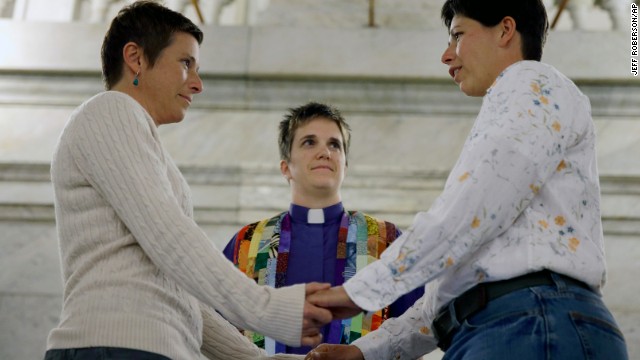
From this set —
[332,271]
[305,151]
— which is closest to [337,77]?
[305,151]

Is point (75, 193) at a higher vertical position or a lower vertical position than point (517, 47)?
lower

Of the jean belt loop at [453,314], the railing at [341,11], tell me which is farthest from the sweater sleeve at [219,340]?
the railing at [341,11]

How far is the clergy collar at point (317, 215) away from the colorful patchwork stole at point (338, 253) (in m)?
0.05

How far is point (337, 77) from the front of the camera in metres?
6.04

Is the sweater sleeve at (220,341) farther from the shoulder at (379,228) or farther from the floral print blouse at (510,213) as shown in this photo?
the shoulder at (379,228)

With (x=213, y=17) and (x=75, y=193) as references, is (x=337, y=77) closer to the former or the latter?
(x=213, y=17)

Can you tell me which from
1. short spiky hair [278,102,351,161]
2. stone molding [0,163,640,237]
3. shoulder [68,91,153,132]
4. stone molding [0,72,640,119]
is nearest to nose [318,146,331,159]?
short spiky hair [278,102,351,161]

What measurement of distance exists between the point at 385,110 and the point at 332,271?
217 cm

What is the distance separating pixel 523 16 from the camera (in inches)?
97.4

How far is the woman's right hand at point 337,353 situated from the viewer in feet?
8.93

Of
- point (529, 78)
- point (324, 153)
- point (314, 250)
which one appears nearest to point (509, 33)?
point (529, 78)

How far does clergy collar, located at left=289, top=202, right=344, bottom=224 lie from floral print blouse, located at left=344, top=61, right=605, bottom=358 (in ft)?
6.75

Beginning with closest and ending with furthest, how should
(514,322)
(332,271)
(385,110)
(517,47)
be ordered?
(514,322)
(517,47)
(332,271)
(385,110)

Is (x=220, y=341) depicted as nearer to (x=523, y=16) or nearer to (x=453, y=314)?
(x=453, y=314)
